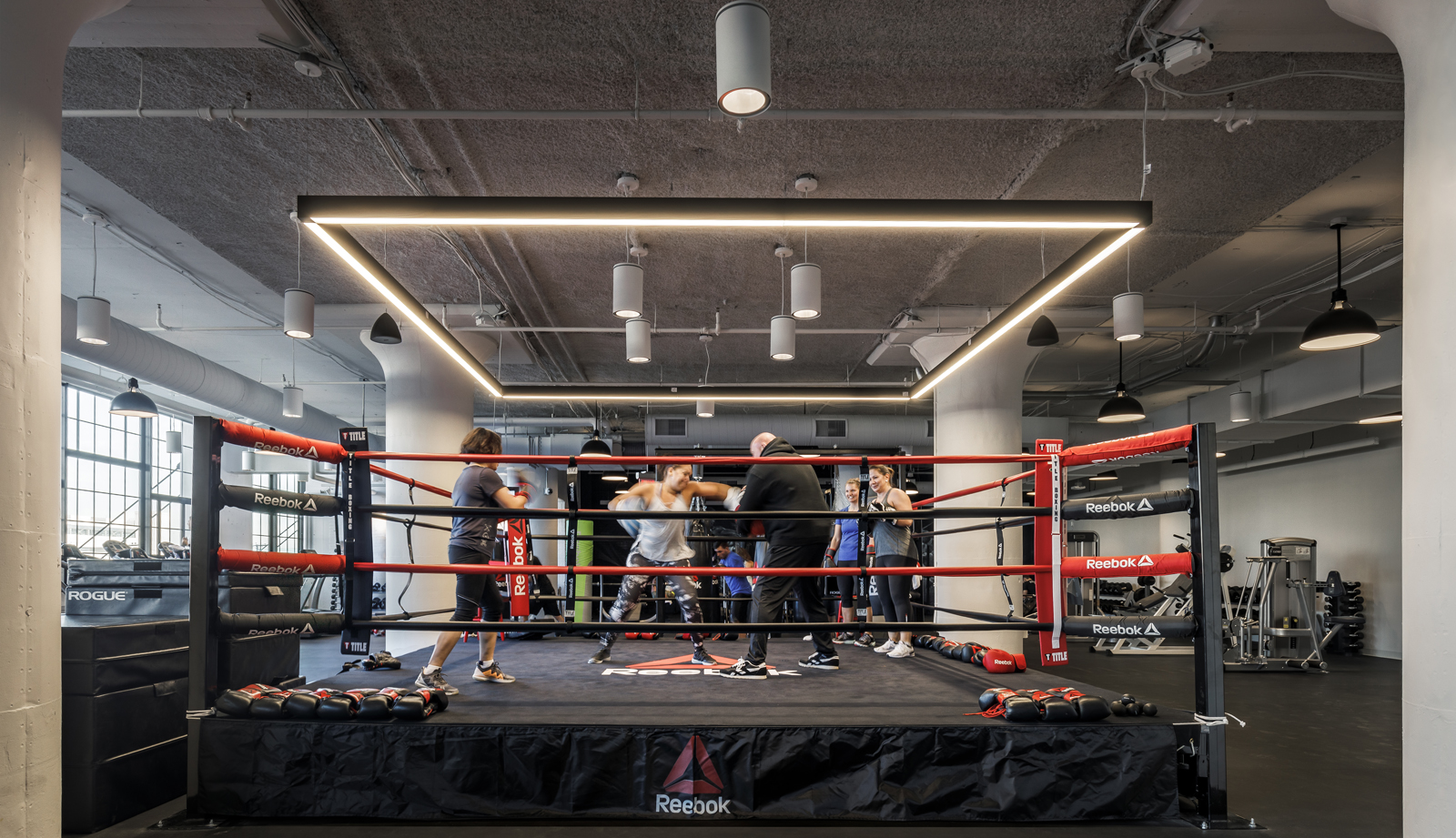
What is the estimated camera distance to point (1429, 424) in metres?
2.81

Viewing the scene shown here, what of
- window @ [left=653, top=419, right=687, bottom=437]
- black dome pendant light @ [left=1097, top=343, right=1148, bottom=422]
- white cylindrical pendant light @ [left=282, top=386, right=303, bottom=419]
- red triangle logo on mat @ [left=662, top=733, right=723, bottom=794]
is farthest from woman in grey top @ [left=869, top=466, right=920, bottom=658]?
window @ [left=653, top=419, right=687, bottom=437]

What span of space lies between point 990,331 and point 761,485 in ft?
7.47

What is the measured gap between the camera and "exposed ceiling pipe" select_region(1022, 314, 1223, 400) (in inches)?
408

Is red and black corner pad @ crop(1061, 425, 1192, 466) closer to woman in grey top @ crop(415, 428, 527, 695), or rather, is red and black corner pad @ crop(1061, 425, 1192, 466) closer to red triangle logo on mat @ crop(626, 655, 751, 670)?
red triangle logo on mat @ crop(626, 655, 751, 670)

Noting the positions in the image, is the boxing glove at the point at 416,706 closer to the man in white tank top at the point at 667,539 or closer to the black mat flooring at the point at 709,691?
the black mat flooring at the point at 709,691

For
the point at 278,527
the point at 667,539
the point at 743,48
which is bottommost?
the point at 278,527

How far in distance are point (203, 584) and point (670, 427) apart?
11.6 m

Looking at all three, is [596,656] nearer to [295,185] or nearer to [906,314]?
[295,185]

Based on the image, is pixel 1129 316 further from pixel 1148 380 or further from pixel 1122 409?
pixel 1148 380

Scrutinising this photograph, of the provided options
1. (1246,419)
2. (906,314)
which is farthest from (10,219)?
(1246,419)

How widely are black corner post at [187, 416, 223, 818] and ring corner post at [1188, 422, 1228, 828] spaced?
12.4ft

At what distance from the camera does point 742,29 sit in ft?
9.90

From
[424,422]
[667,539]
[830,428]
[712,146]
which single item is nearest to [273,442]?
[667,539]

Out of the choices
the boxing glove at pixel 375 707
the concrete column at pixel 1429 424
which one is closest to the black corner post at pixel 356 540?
the boxing glove at pixel 375 707
